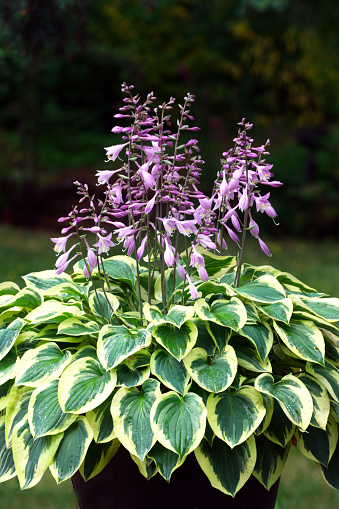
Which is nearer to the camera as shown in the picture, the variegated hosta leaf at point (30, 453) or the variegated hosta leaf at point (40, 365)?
the variegated hosta leaf at point (30, 453)

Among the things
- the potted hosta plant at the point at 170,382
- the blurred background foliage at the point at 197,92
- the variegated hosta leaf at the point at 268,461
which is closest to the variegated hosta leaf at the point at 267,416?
the potted hosta plant at the point at 170,382

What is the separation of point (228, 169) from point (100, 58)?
10595 mm

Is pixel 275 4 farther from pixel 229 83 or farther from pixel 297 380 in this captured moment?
pixel 229 83

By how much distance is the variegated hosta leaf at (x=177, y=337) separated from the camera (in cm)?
179

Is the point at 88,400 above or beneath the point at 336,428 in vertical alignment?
above

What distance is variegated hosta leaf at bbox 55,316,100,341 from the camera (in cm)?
189

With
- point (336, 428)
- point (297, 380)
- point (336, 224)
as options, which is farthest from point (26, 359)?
point (336, 224)

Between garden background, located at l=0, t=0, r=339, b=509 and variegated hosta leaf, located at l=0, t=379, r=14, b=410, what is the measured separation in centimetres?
538

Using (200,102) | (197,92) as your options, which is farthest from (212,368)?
(197,92)

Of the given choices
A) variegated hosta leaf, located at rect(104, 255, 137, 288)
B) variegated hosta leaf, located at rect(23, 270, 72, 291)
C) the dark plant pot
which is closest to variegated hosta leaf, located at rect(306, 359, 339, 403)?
the dark plant pot

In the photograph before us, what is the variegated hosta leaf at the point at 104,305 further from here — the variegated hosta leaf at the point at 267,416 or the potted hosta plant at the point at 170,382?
the variegated hosta leaf at the point at 267,416

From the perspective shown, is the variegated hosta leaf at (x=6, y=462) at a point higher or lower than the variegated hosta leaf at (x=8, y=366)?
lower

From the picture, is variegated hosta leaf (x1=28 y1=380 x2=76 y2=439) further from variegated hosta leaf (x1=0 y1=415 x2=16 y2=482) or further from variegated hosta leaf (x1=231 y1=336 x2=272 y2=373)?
variegated hosta leaf (x1=231 y1=336 x2=272 y2=373)

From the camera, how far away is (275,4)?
5.33m
